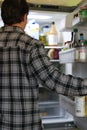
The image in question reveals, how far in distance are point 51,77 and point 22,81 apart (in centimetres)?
15

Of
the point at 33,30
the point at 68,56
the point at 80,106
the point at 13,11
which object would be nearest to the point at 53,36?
the point at 33,30

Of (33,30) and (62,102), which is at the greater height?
(33,30)

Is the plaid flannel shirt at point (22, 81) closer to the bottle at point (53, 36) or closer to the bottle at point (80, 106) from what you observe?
the bottle at point (80, 106)

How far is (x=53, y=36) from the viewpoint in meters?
2.80

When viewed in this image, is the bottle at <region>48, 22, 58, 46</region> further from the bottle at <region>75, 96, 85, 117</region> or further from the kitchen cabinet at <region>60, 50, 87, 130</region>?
the bottle at <region>75, 96, 85, 117</region>

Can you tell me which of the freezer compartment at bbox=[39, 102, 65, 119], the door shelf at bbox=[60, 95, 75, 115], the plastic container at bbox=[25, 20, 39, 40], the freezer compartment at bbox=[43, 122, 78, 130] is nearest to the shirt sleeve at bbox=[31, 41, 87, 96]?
the door shelf at bbox=[60, 95, 75, 115]

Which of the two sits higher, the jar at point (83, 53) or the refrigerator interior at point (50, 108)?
the jar at point (83, 53)

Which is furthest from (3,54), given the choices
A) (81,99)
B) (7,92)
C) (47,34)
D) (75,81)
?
(47,34)

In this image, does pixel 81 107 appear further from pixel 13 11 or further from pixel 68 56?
pixel 13 11

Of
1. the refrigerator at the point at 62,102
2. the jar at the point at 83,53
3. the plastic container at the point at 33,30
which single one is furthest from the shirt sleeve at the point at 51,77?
the plastic container at the point at 33,30

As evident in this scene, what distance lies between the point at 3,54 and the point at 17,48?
8cm

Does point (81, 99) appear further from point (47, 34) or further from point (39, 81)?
point (47, 34)

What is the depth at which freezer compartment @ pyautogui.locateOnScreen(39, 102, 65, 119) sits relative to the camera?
9.29 ft

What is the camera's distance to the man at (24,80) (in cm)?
121
